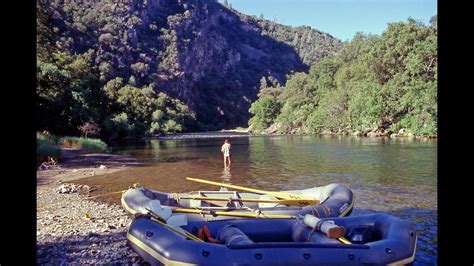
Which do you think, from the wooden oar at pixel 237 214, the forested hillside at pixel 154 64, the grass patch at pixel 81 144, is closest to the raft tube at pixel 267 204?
the wooden oar at pixel 237 214

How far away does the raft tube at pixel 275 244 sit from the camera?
550 centimetres

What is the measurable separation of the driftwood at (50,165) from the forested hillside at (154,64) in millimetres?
9071

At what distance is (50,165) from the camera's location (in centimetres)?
1933

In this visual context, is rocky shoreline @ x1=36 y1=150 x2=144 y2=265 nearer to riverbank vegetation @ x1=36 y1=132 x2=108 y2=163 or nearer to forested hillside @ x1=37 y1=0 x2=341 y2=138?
riverbank vegetation @ x1=36 y1=132 x2=108 y2=163

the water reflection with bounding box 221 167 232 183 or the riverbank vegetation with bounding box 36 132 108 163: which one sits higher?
the riverbank vegetation with bounding box 36 132 108 163

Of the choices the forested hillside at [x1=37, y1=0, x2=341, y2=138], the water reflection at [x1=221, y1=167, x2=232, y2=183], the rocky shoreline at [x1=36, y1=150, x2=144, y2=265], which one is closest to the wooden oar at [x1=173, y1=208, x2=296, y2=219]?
the rocky shoreline at [x1=36, y1=150, x2=144, y2=265]

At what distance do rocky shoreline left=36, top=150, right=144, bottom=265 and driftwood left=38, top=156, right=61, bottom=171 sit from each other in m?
3.40

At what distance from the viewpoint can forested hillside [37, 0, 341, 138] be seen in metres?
35.1

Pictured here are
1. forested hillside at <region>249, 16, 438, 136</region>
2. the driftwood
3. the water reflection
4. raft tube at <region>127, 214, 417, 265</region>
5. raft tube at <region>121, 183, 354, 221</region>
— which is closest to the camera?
raft tube at <region>127, 214, 417, 265</region>

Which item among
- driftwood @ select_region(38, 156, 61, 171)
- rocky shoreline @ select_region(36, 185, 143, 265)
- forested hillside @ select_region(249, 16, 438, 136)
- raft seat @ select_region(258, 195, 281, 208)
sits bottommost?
rocky shoreline @ select_region(36, 185, 143, 265)

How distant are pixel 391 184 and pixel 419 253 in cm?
737

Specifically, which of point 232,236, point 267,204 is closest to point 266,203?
point 267,204

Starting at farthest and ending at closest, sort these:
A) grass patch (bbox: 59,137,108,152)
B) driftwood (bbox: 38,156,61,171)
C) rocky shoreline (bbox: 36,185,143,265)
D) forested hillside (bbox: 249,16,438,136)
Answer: forested hillside (bbox: 249,16,438,136)
grass patch (bbox: 59,137,108,152)
driftwood (bbox: 38,156,61,171)
rocky shoreline (bbox: 36,185,143,265)
